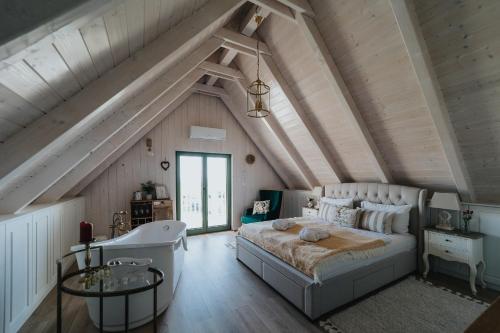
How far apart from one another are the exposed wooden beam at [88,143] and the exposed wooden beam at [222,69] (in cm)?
89

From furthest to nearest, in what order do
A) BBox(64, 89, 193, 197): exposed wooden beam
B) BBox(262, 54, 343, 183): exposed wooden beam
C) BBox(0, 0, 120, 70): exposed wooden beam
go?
BBox(64, 89, 193, 197): exposed wooden beam < BBox(262, 54, 343, 183): exposed wooden beam < BBox(0, 0, 120, 70): exposed wooden beam

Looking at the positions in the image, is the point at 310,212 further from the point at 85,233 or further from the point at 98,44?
the point at 98,44

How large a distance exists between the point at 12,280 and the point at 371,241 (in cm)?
376

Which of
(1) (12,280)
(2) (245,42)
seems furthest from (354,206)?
(1) (12,280)

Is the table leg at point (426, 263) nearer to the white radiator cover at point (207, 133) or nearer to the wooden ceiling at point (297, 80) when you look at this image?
the wooden ceiling at point (297, 80)

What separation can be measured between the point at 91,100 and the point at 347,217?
3.64m

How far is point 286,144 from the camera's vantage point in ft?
15.6

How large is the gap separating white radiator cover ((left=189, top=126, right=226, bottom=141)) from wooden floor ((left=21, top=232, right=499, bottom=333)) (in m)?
2.92

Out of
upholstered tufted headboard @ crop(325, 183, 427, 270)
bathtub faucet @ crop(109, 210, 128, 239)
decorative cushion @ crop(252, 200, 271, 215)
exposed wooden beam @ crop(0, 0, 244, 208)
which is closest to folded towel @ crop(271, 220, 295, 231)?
upholstered tufted headboard @ crop(325, 183, 427, 270)

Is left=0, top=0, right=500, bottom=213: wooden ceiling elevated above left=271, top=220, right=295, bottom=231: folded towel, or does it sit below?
above

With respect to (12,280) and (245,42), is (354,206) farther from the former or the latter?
(12,280)

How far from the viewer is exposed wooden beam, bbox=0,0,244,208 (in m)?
1.42

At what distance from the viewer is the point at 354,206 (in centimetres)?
398

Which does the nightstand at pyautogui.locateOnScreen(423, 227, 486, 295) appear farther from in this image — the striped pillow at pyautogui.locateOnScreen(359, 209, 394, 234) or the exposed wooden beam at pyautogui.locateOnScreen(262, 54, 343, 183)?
the exposed wooden beam at pyautogui.locateOnScreen(262, 54, 343, 183)
